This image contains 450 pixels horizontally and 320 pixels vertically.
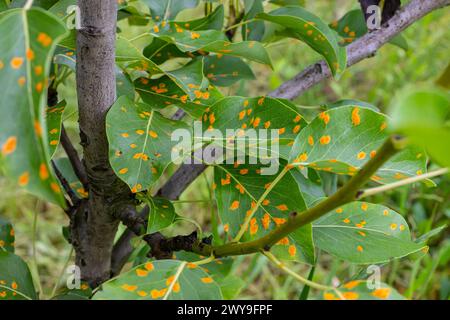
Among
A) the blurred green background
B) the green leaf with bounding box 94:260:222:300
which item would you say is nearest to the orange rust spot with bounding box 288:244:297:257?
the green leaf with bounding box 94:260:222:300

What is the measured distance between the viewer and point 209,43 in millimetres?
584

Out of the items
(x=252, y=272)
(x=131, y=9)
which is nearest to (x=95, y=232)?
(x=131, y=9)

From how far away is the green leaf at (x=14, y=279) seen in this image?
2.04 ft

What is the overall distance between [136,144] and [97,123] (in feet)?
0.18

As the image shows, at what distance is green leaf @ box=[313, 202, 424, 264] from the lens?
0.56 m

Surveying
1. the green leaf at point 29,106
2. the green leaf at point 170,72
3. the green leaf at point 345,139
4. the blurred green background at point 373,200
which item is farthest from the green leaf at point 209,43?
the blurred green background at point 373,200

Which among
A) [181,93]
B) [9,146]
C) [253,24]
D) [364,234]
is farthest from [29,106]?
[253,24]

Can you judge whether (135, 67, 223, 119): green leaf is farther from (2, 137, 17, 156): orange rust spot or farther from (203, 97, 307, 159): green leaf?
(2, 137, 17, 156): orange rust spot

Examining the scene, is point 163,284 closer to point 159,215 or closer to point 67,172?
point 159,215

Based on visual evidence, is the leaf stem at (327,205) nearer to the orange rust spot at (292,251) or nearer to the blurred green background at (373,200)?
the orange rust spot at (292,251)

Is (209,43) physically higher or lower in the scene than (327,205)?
higher

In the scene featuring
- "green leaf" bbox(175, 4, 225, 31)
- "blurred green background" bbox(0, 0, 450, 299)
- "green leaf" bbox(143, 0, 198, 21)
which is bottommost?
"blurred green background" bbox(0, 0, 450, 299)

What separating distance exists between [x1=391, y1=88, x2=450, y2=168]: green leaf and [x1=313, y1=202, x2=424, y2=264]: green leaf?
273 mm

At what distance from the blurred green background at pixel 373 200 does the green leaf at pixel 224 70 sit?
0.30 m
